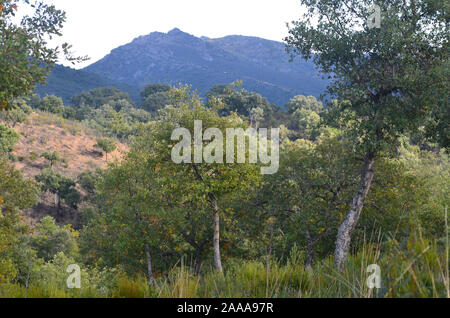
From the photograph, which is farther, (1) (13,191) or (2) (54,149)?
(2) (54,149)

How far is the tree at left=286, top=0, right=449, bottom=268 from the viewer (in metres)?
13.0

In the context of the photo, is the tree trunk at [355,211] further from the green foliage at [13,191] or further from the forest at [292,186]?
the green foliage at [13,191]

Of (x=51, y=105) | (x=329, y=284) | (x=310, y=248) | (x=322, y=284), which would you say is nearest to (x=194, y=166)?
(x=310, y=248)

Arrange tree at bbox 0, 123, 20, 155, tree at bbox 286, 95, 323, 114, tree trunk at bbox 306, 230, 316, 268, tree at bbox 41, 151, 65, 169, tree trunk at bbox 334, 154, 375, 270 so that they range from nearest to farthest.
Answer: tree trunk at bbox 334, 154, 375, 270 < tree trunk at bbox 306, 230, 316, 268 < tree at bbox 0, 123, 20, 155 < tree at bbox 41, 151, 65, 169 < tree at bbox 286, 95, 323, 114

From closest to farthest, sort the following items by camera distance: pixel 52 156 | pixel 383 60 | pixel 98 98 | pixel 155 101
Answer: pixel 383 60 < pixel 52 156 < pixel 155 101 < pixel 98 98

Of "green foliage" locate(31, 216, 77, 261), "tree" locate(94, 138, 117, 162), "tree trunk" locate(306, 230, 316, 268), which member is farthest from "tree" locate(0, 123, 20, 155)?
"tree trunk" locate(306, 230, 316, 268)

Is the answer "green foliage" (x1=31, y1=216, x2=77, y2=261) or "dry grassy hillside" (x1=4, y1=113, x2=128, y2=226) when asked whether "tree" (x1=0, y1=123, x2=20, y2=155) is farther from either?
"green foliage" (x1=31, y1=216, x2=77, y2=261)

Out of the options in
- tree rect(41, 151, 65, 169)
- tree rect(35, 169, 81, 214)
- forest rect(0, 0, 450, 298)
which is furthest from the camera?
tree rect(41, 151, 65, 169)

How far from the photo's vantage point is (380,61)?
1427 centimetres

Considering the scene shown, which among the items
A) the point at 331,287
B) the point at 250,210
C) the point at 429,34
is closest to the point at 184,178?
Result: the point at 250,210

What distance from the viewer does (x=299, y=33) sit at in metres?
15.8

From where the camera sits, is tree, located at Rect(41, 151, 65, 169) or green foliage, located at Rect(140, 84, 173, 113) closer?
tree, located at Rect(41, 151, 65, 169)

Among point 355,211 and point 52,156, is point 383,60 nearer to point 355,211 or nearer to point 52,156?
point 355,211

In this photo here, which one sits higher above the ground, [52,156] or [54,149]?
[54,149]
